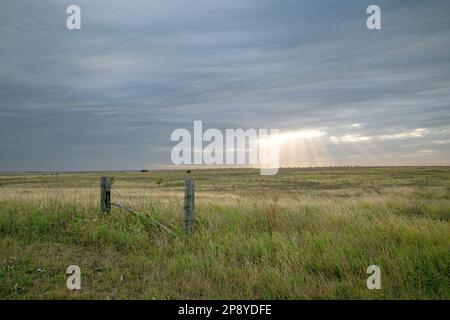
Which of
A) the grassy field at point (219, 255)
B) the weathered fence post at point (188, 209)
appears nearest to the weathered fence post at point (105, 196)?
the grassy field at point (219, 255)

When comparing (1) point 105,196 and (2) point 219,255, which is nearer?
(2) point 219,255

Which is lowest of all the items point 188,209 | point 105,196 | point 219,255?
point 219,255

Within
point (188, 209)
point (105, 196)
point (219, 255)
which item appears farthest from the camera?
point (105, 196)

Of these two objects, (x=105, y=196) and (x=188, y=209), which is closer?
(x=188, y=209)

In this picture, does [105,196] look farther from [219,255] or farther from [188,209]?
Result: [219,255]

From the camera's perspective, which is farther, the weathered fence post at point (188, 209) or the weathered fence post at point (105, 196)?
the weathered fence post at point (105, 196)

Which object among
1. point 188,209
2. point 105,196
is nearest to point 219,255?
point 188,209

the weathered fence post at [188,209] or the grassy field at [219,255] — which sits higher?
the weathered fence post at [188,209]

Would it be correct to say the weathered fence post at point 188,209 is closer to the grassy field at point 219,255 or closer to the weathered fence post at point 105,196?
the grassy field at point 219,255

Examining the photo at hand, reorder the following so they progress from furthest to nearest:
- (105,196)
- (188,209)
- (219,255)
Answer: (105,196) < (188,209) < (219,255)

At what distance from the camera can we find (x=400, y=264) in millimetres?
5566

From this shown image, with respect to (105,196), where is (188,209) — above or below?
below
